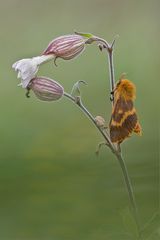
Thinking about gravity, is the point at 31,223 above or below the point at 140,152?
below

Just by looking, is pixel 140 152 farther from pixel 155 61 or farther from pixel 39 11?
pixel 39 11

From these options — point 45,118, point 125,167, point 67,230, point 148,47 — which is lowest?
point 67,230

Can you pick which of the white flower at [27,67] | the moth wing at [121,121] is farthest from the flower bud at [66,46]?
the moth wing at [121,121]

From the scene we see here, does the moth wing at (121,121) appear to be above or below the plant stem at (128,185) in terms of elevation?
above

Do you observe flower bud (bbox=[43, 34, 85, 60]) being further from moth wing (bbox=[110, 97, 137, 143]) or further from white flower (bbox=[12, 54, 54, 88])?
moth wing (bbox=[110, 97, 137, 143])

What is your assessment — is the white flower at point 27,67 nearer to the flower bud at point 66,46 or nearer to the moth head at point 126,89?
the flower bud at point 66,46

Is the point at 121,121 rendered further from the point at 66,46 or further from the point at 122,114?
the point at 66,46

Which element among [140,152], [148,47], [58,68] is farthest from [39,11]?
[140,152]
